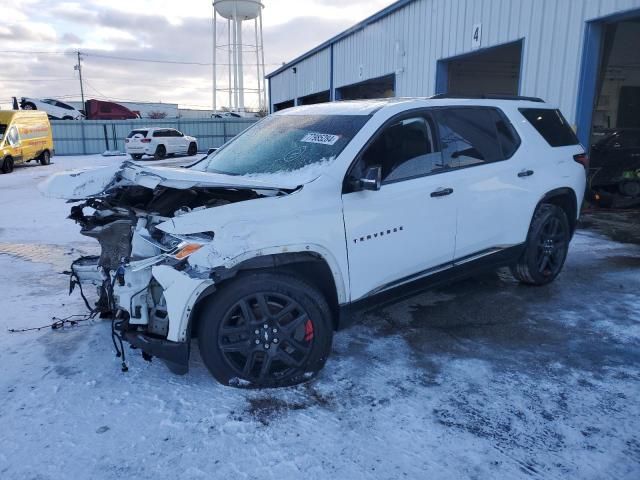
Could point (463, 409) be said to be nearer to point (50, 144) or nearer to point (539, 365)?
point (539, 365)

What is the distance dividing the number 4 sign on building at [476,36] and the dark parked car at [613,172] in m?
3.27

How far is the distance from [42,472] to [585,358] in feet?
11.5

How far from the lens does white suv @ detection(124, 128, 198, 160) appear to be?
23.9 metres

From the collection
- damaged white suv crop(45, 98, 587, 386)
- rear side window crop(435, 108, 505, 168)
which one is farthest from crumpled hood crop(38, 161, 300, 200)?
rear side window crop(435, 108, 505, 168)

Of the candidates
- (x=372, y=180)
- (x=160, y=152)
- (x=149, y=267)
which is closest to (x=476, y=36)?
(x=372, y=180)

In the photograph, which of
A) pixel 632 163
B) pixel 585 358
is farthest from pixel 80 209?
pixel 632 163

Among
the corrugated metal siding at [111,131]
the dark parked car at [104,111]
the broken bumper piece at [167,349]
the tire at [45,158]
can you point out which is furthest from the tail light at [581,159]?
the dark parked car at [104,111]

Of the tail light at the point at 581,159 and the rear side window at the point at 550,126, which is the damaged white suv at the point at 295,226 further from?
the tail light at the point at 581,159

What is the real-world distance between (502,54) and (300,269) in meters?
14.5

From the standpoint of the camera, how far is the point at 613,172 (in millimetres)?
10141

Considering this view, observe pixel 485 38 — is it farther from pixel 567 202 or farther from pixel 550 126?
pixel 567 202

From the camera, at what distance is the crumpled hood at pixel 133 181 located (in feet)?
9.89

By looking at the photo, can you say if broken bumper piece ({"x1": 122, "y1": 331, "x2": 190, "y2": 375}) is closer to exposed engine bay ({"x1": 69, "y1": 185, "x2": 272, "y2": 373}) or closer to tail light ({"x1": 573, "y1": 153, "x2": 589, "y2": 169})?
exposed engine bay ({"x1": 69, "y1": 185, "x2": 272, "y2": 373})

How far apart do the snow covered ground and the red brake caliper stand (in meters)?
0.33
